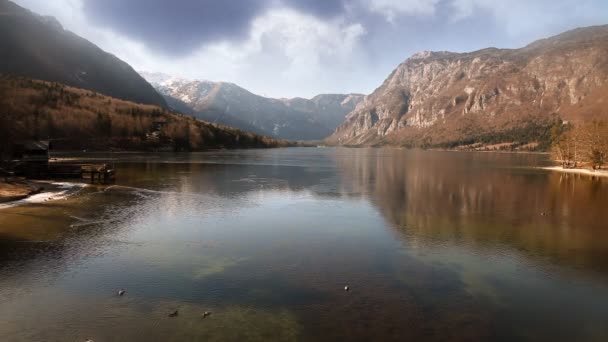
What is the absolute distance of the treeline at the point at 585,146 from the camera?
111062 mm

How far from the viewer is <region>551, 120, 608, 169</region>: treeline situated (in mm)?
111062

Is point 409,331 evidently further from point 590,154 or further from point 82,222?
point 590,154

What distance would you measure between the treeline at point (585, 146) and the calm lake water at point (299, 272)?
3239 inches

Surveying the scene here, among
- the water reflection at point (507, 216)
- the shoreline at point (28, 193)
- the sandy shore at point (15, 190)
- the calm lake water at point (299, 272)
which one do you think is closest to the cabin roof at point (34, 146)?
the shoreline at point (28, 193)

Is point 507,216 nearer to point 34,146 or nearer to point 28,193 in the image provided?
point 28,193

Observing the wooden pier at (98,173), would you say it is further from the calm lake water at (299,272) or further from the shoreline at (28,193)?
the calm lake water at (299,272)

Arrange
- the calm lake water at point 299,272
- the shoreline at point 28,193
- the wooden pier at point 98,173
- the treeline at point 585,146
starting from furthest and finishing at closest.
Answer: the treeline at point 585,146 → the wooden pier at point 98,173 → the shoreline at point 28,193 → the calm lake water at point 299,272

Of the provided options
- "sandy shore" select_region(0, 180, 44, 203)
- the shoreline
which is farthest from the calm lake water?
"sandy shore" select_region(0, 180, 44, 203)

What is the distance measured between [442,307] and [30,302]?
21028 millimetres

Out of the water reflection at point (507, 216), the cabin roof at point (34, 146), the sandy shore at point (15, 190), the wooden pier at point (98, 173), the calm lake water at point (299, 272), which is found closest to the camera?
the calm lake water at point (299, 272)

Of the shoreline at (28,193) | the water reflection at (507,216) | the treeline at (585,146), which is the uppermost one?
the treeline at (585,146)

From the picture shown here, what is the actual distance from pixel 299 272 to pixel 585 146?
12735 centimetres

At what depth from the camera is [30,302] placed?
18922mm

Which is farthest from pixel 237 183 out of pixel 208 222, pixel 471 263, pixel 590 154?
pixel 590 154
